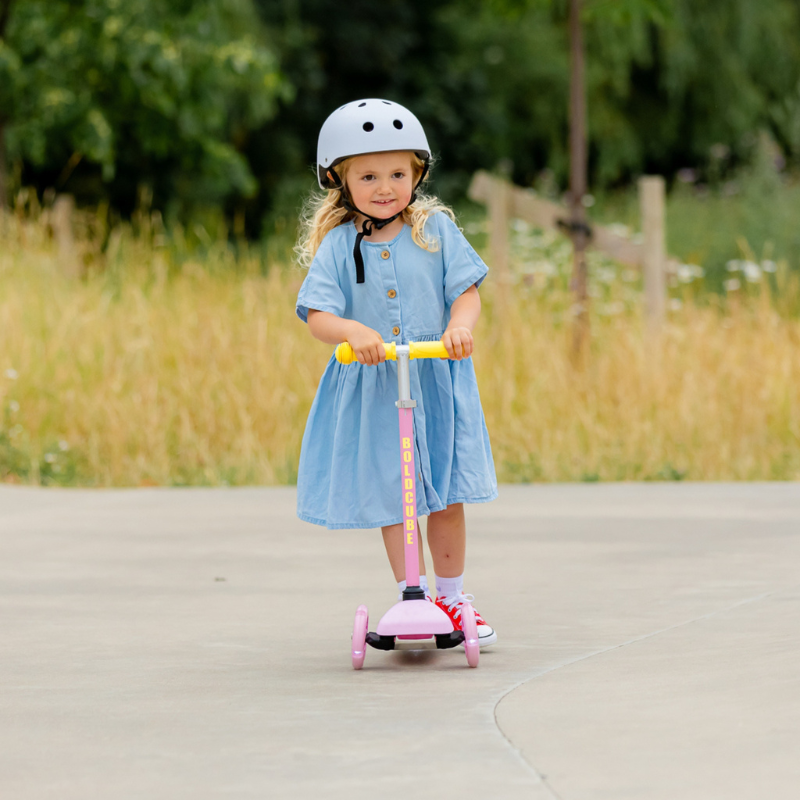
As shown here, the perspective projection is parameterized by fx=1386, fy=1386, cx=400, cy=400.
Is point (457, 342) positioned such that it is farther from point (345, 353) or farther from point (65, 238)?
point (65, 238)

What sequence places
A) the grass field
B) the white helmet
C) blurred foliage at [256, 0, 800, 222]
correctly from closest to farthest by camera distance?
the white helmet, the grass field, blurred foliage at [256, 0, 800, 222]

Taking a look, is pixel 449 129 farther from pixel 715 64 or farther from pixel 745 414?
pixel 745 414

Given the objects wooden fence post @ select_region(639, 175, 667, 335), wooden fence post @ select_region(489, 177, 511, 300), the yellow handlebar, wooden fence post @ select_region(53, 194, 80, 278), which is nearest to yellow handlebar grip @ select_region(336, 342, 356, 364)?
the yellow handlebar

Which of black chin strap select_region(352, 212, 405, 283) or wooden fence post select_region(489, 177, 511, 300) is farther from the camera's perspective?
wooden fence post select_region(489, 177, 511, 300)

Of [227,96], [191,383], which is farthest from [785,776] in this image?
[227,96]

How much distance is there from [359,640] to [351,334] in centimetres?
78

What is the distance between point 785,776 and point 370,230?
1851mm

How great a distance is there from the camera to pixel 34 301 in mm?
8516

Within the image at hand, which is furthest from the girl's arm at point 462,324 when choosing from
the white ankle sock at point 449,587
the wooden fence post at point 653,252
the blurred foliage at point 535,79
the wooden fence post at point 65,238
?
the blurred foliage at point 535,79

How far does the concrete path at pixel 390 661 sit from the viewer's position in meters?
2.66

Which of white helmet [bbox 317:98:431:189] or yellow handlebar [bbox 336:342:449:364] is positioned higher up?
white helmet [bbox 317:98:431:189]

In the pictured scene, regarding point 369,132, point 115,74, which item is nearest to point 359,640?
point 369,132

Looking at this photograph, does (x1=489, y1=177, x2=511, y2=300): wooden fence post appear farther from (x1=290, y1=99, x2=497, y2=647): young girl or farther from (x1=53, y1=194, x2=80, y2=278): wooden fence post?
(x1=290, y1=99, x2=497, y2=647): young girl

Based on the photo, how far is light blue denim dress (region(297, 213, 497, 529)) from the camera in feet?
12.1
